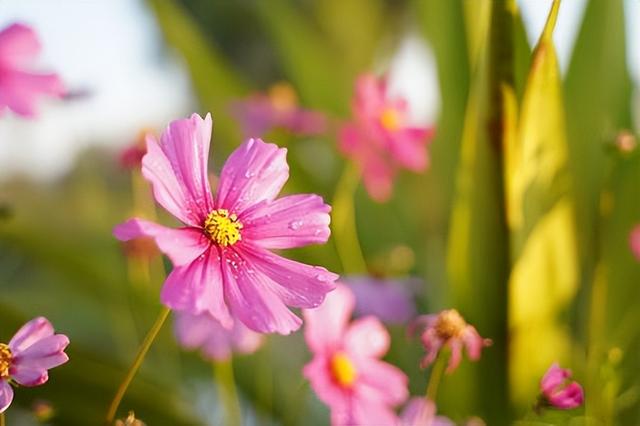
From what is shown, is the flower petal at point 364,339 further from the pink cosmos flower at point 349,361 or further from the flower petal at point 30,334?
the flower petal at point 30,334

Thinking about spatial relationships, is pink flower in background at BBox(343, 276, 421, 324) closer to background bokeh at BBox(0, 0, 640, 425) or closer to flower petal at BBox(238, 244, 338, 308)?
background bokeh at BBox(0, 0, 640, 425)

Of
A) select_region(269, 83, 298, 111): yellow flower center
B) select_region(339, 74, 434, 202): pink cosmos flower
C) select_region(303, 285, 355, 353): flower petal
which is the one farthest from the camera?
select_region(269, 83, 298, 111): yellow flower center

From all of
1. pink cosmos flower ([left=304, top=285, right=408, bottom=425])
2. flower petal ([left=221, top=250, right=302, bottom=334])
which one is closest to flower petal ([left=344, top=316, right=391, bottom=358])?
pink cosmos flower ([left=304, top=285, right=408, bottom=425])

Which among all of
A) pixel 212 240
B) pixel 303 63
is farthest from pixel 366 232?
pixel 212 240

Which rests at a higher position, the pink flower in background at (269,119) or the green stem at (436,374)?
the pink flower in background at (269,119)

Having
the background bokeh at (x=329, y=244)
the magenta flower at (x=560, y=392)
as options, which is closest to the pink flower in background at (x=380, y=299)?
the background bokeh at (x=329, y=244)

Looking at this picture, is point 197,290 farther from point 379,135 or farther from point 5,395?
point 379,135

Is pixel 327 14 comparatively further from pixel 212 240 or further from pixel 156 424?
pixel 212 240
